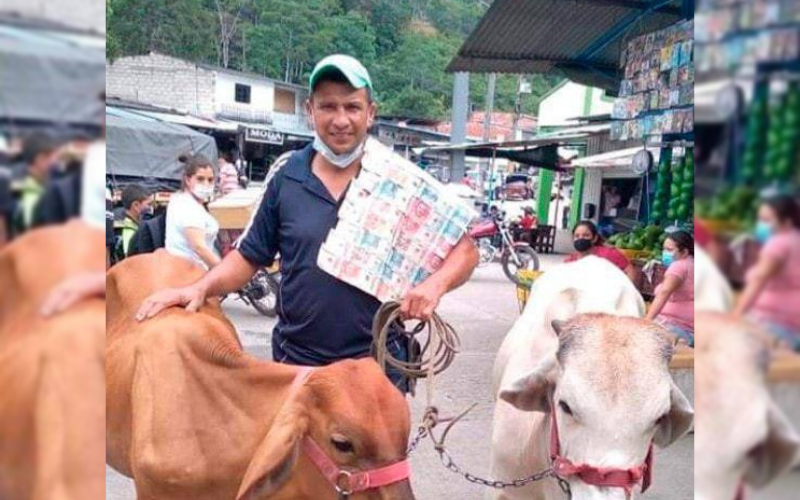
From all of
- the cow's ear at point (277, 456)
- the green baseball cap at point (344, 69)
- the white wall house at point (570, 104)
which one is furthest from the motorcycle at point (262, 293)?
the white wall house at point (570, 104)

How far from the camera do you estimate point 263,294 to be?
939cm

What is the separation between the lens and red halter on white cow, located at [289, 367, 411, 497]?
6.33ft

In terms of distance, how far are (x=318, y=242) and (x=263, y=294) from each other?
688 cm

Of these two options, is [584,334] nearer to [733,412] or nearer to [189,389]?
[189,389]

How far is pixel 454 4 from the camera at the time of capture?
6.86 meters

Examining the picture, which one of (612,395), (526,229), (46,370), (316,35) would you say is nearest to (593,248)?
(316,35)

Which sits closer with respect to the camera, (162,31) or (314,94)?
(314,94)

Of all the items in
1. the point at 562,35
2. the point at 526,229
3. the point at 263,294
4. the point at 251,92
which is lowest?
the point at 263,294

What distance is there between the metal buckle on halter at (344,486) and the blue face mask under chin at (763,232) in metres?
1.27

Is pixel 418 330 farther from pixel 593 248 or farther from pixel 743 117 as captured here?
pixel 593 248

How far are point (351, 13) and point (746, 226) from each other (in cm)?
511

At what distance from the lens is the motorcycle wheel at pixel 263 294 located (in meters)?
9.31

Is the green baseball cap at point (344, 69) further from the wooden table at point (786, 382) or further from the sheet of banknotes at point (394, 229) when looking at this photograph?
the wooden table at point (786, 382)

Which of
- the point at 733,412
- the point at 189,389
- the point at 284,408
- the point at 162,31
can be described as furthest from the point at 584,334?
the point at 162,31
